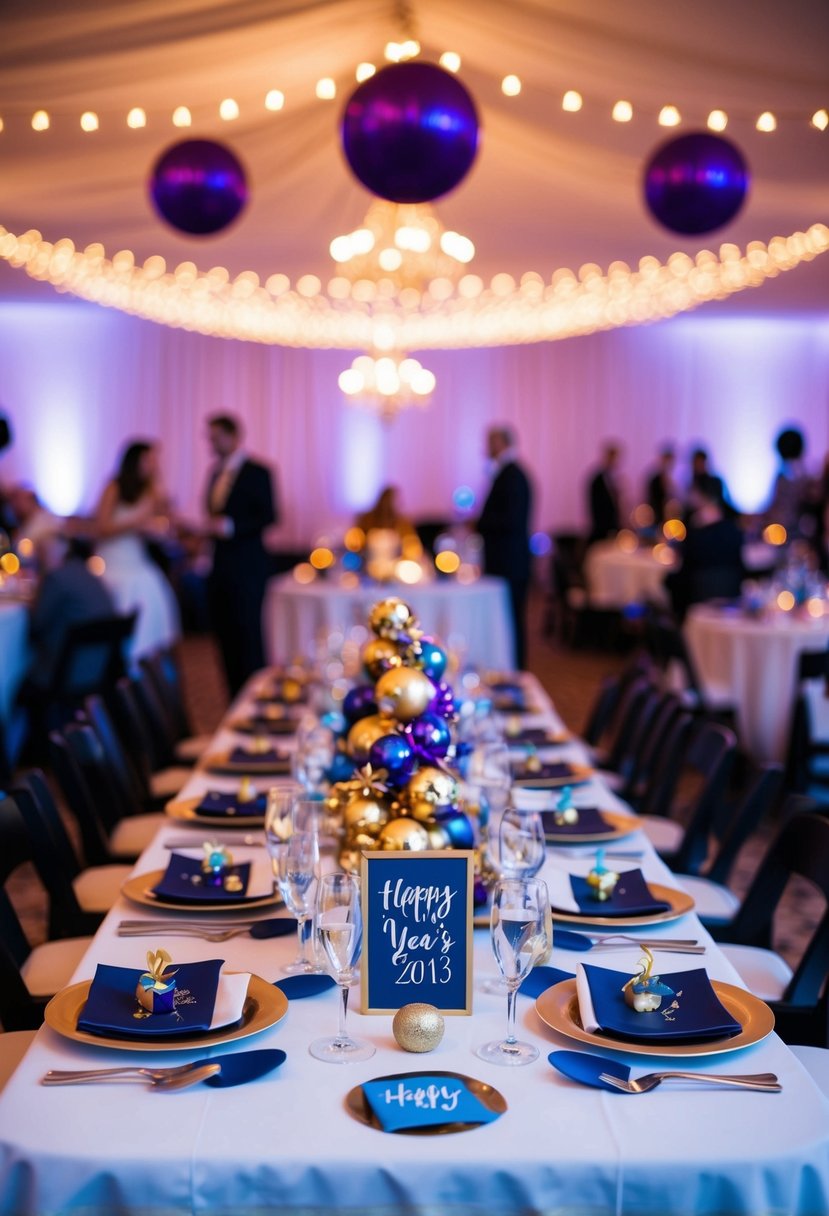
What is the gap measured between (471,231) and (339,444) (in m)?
7.05

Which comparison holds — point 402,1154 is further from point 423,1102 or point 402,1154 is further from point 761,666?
point 761,666

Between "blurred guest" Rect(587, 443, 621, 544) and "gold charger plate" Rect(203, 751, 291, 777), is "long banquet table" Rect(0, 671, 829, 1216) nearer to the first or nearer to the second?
"gold charger plate" Rect(203, 751, 291, 777)

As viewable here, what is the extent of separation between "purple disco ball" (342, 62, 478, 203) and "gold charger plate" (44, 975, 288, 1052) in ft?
9.02

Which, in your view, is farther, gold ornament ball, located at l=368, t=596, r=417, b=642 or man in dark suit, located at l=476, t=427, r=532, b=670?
man in dark suit, located at l=476, t=427, r=532, b=670

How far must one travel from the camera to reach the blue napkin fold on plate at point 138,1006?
1605mm

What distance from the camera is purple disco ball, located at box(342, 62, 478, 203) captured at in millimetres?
3766

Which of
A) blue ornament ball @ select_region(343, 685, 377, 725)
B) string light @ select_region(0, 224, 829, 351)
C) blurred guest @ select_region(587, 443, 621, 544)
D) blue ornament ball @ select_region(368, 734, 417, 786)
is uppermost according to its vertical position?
string light @ select_region(0, 224, 829, 351)

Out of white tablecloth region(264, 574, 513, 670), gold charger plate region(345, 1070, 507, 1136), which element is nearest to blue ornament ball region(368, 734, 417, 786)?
gold charger plate region(345, 1070, 507, 1136)

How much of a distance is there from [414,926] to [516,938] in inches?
8.5

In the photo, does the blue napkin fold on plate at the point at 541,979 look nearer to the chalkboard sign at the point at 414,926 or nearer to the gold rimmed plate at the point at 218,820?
the chalkboard sign at the point at 414,926

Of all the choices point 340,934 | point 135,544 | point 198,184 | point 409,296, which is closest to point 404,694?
point 340,934

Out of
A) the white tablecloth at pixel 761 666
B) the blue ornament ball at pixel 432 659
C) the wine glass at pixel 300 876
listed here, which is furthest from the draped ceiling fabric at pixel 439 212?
the wine glass at pixel 300 876

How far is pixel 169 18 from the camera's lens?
4945 millimetres

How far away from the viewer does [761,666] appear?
19.8ft
